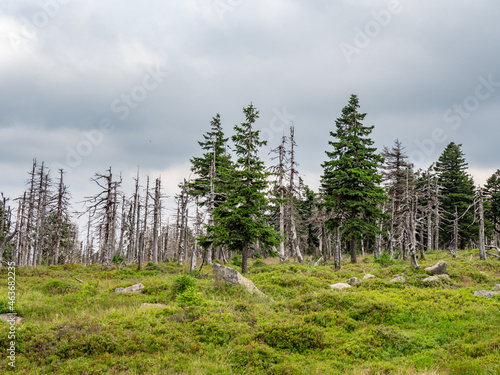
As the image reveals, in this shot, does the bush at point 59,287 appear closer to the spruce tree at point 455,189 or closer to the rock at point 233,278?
the rock at point 233,278

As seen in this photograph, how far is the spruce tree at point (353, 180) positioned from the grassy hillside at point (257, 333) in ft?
46.4

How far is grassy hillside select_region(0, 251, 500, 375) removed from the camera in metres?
7.57

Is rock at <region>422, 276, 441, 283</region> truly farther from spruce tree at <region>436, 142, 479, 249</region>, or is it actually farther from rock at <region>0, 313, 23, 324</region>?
spruce tree at <region>436, 142, 479, 249</region>

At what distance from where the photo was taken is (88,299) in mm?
13383

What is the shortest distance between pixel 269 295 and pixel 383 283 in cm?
648

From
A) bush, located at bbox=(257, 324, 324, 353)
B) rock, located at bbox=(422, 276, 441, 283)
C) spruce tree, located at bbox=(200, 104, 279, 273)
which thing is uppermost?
A: spruce tree, located at bbox=(200, 104, 279, 273)

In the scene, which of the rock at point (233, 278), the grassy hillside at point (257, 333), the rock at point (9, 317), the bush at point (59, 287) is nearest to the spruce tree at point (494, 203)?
the grassy hillside at point (257, 333)

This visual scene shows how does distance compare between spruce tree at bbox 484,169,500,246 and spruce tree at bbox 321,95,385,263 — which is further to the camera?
spruce tree at bbox 484,169,500,246

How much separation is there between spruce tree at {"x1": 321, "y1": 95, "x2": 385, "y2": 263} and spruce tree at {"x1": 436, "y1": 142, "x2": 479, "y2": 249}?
A: 1677 cm

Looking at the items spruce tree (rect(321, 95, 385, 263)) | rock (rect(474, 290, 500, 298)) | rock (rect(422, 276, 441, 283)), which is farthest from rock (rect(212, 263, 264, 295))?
spruce tree (rect(321, 95, 385, 263))

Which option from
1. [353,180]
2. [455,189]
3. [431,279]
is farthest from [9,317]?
[455,189]

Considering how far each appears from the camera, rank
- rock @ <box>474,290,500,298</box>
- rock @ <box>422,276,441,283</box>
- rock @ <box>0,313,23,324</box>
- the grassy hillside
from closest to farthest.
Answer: the grassy hillside → rock @ <box>0,313,23,324</box> → rock @ <box>474,290,500,298</box> → rock @ <box>422,276,441,283</box>

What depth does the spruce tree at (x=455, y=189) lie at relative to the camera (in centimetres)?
3859

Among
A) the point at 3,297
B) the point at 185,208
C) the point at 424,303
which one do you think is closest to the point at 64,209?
the point at 185,208
